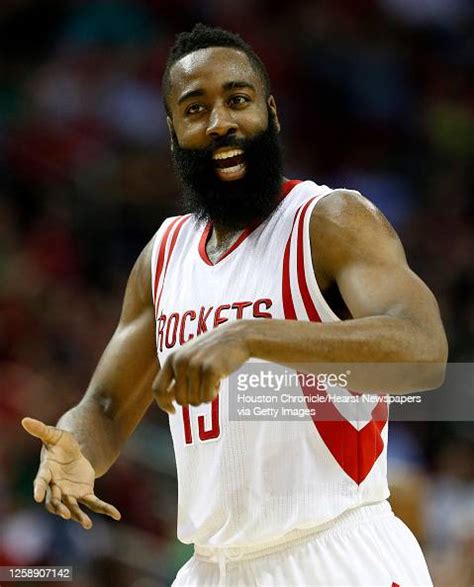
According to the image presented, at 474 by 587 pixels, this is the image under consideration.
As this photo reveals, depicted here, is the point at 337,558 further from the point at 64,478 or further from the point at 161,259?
the point at 161,259

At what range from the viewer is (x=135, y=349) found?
434 cm

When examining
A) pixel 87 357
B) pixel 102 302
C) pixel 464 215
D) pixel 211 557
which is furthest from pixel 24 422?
pixel 464 215

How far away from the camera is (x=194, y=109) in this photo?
13.3ft

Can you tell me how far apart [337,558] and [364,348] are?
811 mm

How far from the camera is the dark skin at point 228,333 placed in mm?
2918

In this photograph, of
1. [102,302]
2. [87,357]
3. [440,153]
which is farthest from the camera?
[440,153]

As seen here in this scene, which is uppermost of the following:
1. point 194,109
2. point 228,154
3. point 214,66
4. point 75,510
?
point 214,66

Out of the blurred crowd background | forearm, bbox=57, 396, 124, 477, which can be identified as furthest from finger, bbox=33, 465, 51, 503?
the blurred crowd background

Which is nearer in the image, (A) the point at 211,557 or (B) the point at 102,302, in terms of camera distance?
(A) the point at 211,557

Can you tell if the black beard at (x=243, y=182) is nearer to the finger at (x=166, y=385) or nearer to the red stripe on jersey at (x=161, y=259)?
the red stripe on jersey at (x=161, y=259)

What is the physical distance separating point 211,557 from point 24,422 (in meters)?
0.74

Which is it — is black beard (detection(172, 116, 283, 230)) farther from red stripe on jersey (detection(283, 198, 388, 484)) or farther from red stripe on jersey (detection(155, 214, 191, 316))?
red stripe on jersey (detection(283, 198, 388, 484))

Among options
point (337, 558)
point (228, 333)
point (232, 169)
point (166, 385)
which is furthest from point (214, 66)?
point (337, 558)

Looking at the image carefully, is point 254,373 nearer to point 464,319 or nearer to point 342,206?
point 342,206
